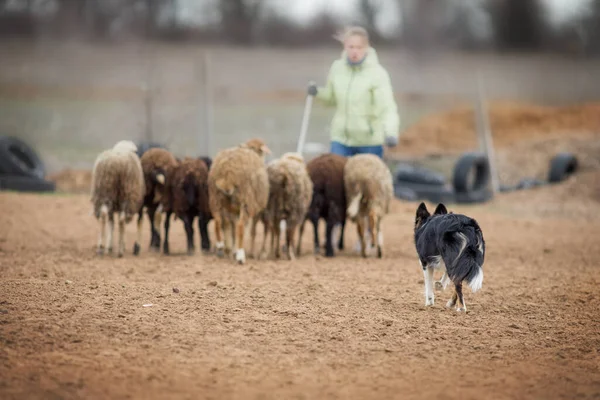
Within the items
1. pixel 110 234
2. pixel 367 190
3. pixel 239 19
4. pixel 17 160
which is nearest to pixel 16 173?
pixel 17 160

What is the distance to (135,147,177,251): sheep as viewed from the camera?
12.5m

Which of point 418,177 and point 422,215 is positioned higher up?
point 418,177

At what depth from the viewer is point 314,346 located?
7.57 meters

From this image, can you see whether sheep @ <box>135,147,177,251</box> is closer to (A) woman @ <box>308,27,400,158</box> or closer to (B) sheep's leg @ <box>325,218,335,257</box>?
(B) sheep's leg @ <box>325,218,335,257</box>

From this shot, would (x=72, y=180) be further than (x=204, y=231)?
Yes

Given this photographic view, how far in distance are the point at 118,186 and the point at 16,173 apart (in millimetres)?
6701

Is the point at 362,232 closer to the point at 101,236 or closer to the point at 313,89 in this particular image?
the point at 313,89

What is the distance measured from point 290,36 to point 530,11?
29.6ft

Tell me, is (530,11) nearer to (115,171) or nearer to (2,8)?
(2,8)

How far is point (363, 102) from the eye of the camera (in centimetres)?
1344

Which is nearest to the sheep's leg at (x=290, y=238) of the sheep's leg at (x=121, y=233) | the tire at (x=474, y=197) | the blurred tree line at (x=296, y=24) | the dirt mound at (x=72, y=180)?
the sheep's leg at (x=121, y=233)

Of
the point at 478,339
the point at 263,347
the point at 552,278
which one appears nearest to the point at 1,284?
the point at 263,347

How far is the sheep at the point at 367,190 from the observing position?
12375mm

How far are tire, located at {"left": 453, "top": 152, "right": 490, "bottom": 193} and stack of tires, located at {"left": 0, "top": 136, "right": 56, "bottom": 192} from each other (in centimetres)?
824
